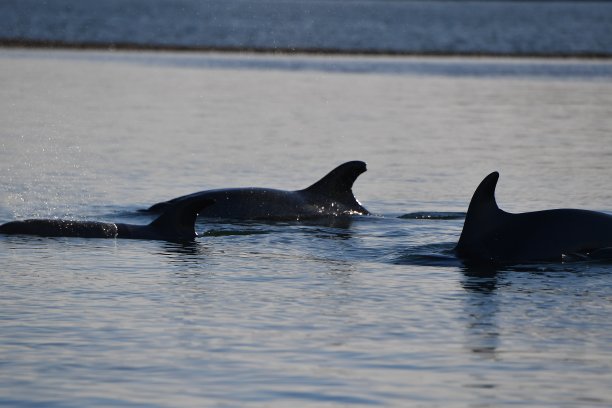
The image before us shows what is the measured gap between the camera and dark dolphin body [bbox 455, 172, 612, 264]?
1458 centimetres

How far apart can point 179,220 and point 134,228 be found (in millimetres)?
587

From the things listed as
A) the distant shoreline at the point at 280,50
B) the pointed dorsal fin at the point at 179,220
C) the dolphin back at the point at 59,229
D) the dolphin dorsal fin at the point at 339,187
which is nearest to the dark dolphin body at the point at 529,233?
the pointed dorsal fin at the point at 179,220

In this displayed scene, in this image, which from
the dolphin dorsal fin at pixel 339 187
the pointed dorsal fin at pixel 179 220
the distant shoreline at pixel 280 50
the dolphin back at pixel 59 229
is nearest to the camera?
the pointed dorsal fin at pixel 179 220

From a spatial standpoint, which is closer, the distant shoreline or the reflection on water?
the reflection on water

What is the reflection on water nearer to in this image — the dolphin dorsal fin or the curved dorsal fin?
the curved dorsal fin

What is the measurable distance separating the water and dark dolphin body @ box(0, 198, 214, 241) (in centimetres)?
29

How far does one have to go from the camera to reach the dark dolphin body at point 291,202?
19109 mm

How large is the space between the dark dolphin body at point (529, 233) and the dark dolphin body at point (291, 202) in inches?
175

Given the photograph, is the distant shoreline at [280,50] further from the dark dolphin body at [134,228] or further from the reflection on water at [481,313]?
the reflection on water at [481,313]

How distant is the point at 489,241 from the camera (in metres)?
14.8

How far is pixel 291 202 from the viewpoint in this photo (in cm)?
1934

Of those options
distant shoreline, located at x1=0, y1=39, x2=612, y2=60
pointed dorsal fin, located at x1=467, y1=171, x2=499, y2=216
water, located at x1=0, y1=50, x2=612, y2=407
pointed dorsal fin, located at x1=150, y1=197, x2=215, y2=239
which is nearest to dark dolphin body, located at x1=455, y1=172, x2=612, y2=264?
pointed dorsal fin, located at x1=467, y1=171, x2=499, y2=216

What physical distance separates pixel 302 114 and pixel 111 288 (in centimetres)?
2590

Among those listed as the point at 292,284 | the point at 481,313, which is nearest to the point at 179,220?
the point at 292,284
